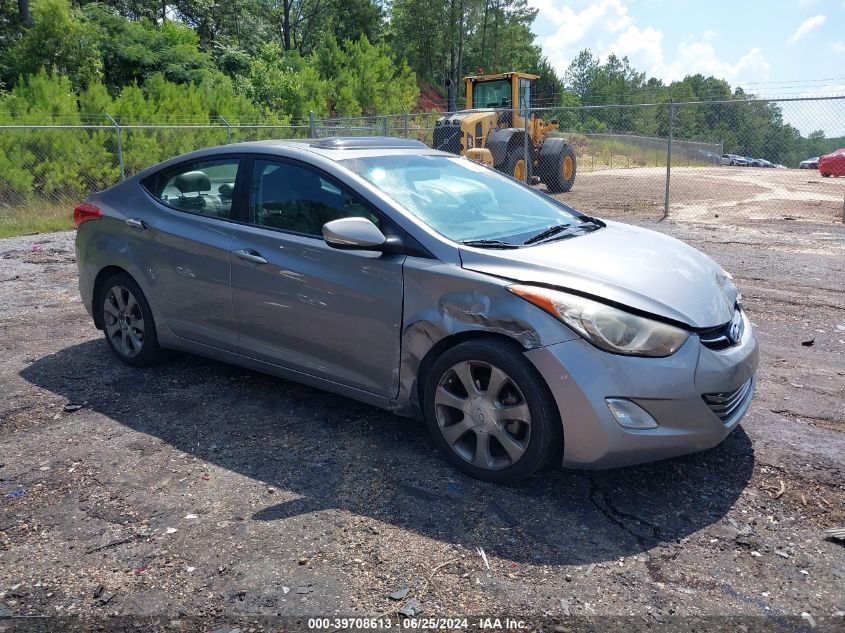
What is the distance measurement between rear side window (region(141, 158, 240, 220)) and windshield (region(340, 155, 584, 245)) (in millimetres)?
879

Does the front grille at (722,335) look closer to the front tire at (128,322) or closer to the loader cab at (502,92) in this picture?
the front tire at (128,322)

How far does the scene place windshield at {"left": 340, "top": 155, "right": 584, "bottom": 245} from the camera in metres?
3.90

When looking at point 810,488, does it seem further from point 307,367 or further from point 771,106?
point 771,106

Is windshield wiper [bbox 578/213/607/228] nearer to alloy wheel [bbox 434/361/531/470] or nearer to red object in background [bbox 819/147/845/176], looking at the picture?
alloy wheel [bbox 434/361/531/470]

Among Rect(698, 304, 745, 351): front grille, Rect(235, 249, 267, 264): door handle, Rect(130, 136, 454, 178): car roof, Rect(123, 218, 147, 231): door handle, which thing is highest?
Rect(130, 136, 454, 178): car roof

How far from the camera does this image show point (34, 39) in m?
20.0

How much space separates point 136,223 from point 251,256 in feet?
3.84

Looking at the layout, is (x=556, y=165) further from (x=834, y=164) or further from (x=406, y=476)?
(x=406, y=476)

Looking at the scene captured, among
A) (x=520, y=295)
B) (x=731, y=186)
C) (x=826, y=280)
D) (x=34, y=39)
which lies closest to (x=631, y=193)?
(x=731, y=186)

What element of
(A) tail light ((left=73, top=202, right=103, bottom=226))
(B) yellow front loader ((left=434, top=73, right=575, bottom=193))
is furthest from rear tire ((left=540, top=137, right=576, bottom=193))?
(A) tail light ((left=73, top=202, right=103, bottom=226))

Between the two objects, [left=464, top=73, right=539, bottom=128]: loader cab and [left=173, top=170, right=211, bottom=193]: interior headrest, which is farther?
[left=464, top=73, right=539, bottom=128]: loader cab

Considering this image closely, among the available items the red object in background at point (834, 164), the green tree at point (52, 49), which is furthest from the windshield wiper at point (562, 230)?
the red object in background at point (834, 164)

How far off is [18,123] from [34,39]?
658 centimetres

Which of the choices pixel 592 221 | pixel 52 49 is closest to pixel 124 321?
pixel 592 221
